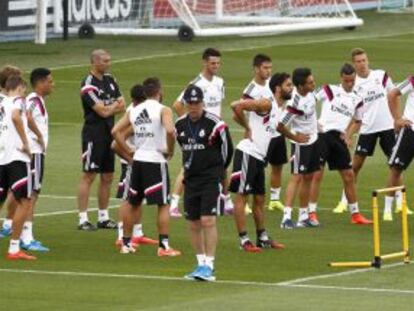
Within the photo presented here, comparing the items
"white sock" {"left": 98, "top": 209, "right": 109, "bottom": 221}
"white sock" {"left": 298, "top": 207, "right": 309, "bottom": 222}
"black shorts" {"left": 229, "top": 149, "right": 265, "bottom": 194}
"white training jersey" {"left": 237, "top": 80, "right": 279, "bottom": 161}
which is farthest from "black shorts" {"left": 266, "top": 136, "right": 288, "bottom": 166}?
"black shorts" {"left": 229, "top": 149, "right": 265, "bottom": 194}

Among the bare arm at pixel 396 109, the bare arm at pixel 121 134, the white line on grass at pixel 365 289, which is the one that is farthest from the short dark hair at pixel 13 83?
the bare arm at pixel 396 109

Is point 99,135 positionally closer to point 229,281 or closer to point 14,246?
point 14,246

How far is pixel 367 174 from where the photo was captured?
30219 millimetres

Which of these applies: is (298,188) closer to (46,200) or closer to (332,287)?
(46,200)

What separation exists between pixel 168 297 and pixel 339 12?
3723 cm

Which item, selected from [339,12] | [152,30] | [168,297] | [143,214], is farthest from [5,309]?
[339,12]

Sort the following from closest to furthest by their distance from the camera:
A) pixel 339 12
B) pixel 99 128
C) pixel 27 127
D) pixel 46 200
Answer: pixel 27 127, pixel 99 128, pixel 46 200, pixel 339 12

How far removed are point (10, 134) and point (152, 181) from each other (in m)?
1.76

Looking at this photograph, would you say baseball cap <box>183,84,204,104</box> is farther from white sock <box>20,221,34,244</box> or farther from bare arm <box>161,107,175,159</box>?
white sock <box>20,221,34,244</box>

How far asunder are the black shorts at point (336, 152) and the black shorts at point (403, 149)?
2.38ft

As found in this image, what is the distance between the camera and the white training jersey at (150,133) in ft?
72.3

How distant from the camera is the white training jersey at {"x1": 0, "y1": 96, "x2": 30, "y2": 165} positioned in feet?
72.5

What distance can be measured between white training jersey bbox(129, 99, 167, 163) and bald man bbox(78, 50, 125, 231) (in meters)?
2.60

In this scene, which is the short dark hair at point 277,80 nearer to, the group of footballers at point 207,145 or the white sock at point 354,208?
the group of footballers at point 207,145
